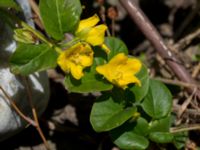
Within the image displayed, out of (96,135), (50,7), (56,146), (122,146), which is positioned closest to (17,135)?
(56,146)

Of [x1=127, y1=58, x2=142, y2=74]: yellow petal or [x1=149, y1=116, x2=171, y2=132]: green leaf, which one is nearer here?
[x1=127, y1=58, x2=142, y2=74]: yellow petal

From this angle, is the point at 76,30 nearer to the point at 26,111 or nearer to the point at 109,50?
the point at 109,50

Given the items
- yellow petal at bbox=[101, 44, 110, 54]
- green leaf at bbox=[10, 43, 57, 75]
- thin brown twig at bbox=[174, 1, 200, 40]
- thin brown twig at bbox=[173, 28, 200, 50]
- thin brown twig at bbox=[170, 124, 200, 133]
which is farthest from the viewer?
thin brown twig at bbox=[174, 1, 200, 40]

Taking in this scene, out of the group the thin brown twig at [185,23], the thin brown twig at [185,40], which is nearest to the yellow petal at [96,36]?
the thin brown twig at [185,40]

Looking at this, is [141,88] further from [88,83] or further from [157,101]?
[88,83]

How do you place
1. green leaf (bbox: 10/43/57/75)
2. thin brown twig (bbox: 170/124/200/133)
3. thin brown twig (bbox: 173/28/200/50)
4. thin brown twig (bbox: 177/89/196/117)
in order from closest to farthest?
green leaf (bbox: 10/43/57/75), thin brown twig (bbox: 170/124/200/133), thin brown twig (bbox: 177/89/196/117), thin brown twig (bbox: 173/28/200/50)

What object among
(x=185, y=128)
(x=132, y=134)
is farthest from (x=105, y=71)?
(x=185, y=128)

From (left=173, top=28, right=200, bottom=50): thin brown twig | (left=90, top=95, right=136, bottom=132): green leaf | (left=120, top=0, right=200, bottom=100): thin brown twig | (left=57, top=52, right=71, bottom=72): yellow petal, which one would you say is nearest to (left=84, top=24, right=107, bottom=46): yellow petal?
(left=57, top=52, right=71, bottom=72): yellow petal

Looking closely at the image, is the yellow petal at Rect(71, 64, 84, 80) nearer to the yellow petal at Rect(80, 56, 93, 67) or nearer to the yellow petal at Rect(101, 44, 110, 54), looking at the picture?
the yellow petal at Rect(80, 56, 93, 67)
